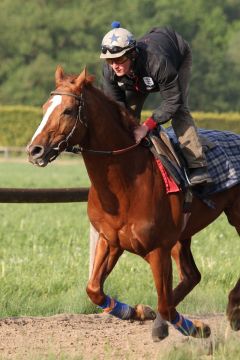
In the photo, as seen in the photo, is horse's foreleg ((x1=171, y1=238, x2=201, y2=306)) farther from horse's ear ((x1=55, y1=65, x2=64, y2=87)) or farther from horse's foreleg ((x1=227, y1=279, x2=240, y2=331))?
horse's ear ((x1=55, y1=65, x2=64, y2=87))

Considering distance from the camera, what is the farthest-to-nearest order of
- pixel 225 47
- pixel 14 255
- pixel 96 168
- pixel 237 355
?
1. pixel 225 47
2. pixel 14 255
3. pixel 96 168
4. pixel 237 355

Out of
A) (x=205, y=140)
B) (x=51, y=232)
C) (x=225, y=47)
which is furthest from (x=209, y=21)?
(x=205, y=140)

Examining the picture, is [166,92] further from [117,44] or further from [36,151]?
[36,151]

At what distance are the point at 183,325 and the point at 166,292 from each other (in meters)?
0.35

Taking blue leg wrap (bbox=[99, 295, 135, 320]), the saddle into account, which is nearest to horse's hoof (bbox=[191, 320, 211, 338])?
blue leg wrap (bbox=[99, 295, 135, 320])

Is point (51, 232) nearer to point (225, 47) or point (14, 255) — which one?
point (14, 255)

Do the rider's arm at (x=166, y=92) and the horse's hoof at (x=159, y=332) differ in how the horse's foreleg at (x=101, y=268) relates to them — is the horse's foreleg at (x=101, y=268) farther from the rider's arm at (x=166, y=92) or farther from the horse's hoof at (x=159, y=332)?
the rider's arm at (x=166, y=92)

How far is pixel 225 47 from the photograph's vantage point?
83.0m

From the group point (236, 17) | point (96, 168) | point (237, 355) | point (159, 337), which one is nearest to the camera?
point (237, 355)

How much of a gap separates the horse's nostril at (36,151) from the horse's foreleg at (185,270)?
7.41 ft

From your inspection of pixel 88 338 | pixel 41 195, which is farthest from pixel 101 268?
pixel 41 195

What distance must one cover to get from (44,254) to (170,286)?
4723mm

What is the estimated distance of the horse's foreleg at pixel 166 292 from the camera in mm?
6457

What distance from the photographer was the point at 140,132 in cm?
651
